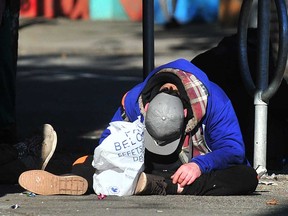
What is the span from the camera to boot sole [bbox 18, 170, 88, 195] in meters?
5.62

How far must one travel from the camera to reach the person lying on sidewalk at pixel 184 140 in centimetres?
567

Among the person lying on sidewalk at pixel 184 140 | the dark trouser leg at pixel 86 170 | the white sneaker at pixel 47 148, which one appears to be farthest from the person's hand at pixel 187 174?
the white sneaker at pixel 47 148

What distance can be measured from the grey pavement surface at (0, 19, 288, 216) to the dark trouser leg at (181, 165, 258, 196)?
0.06 metres

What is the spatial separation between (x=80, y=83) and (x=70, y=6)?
963 centimetres

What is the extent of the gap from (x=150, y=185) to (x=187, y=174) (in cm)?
21

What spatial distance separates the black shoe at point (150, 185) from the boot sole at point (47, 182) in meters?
0.30

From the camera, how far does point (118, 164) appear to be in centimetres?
564

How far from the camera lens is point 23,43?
705 inches

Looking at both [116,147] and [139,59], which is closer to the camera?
[116,147]

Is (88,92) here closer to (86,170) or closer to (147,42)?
(147,42)

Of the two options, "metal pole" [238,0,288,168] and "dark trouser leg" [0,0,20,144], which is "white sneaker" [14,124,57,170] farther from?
"metal pole" [238,0,288,168]

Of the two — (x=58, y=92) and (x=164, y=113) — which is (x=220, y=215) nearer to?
(x=164, y=113)

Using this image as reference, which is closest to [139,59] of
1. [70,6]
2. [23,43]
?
[23,43]

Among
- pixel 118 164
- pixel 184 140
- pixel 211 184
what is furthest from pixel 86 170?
pixel 211 184
